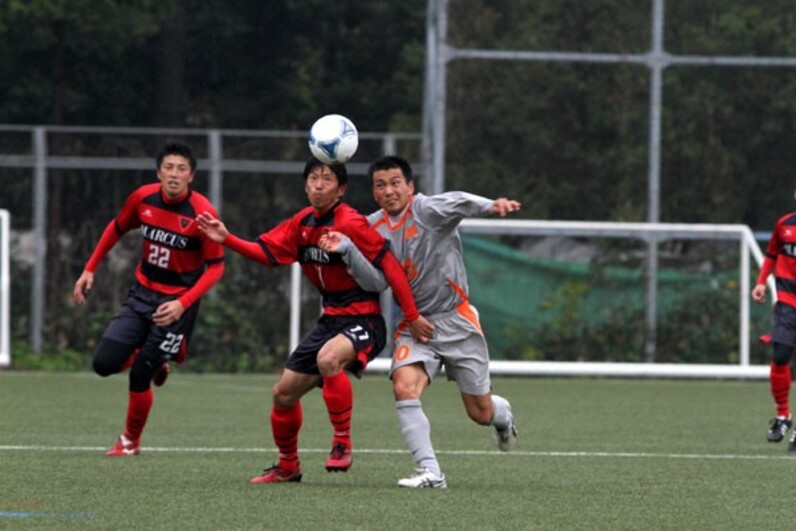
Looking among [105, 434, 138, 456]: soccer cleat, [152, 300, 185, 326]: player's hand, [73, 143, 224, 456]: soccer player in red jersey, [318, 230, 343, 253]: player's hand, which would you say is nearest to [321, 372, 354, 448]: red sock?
[318, 230, 343, 253]: player's hand

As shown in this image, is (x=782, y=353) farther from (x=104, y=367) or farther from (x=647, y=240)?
(x=647, y=240)

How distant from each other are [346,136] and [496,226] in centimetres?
1026

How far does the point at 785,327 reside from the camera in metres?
11.8

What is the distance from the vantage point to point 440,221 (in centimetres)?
877

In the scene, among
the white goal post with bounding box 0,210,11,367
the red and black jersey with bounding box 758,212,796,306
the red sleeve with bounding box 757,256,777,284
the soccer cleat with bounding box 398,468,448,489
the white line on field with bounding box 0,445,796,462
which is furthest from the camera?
the white goal post with bounding box 0,210,11,367

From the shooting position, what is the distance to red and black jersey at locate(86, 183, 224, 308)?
10164mm

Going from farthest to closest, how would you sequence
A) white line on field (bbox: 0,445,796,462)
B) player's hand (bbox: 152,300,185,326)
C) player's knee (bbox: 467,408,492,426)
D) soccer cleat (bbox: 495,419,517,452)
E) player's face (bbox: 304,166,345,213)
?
1. white line on field (bbox: 0,445,796,462)
2. player's hand (bbox: 152,300,185,326)
3. soccer cleat (bbox: 495,419,517,452)
4. player's knee (bbox: 467,408,492,426)
5. player's face (bbox: 304,166,345,213)

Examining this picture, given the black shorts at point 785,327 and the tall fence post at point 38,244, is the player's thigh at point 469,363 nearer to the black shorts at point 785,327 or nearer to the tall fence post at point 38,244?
the black shorts at point 785,327

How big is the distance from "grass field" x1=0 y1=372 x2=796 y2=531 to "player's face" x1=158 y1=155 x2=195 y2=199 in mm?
1470

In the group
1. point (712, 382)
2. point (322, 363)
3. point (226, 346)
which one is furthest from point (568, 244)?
point (322, 363)

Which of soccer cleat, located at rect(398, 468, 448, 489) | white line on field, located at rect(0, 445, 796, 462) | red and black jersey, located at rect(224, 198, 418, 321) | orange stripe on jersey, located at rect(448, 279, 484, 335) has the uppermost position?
red and black jersey, located at rect(224, 198, 418, 321)

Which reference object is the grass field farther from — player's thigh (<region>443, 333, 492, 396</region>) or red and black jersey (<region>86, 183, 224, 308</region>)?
red and black jersey (<region>86, 183, 224, 308</region>)

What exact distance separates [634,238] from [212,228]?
36.3 feet

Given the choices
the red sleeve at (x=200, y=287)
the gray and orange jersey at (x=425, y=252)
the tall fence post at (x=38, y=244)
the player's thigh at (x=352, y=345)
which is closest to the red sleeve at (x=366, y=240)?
the gray and orange jersey at (x=425, y=252)
